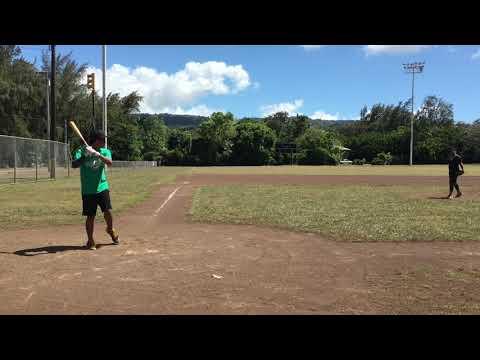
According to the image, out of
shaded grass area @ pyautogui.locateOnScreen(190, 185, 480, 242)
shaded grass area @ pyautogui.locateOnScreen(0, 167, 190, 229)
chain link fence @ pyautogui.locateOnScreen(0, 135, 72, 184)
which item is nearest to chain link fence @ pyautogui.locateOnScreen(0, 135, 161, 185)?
chain link fence @ pyautogui.locateOnScreen(0, 135, 72, 184)

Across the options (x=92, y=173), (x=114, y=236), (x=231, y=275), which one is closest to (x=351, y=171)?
(x=114, y=236)

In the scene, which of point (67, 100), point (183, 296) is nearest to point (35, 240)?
point (183, 296)

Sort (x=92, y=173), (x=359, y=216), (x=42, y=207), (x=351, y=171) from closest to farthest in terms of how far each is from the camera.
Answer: (x=92, y=173) → (x=359, y=216) → (x=42, y=207) → (x=351, y=171)

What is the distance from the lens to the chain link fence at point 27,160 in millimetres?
22969

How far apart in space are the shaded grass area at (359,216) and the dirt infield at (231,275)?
815 mm

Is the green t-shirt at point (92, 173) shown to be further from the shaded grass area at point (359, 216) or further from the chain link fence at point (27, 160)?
the chain link fence at point (27, 160)

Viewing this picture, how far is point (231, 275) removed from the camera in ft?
19.2

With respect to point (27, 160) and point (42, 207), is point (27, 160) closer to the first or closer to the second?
point (27, 160)

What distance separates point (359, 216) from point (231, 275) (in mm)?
6603

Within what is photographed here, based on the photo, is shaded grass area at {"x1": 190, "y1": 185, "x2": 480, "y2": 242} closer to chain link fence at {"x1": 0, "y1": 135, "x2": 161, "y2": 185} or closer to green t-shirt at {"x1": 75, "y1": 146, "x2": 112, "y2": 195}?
green t-shirt at {"x1": 75, "y1": 146, "x2": 112, "y2": 195}

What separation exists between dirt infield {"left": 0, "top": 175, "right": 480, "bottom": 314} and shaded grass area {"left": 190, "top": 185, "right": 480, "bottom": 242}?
0.82 metres

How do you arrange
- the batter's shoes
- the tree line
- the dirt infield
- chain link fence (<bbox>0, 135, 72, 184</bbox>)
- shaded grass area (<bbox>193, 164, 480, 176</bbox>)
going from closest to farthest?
the dirt infield, the batter's shoes, chain link fence (<bbox>0, 135, 72, 184</bbox>), shaded grass area (<bbox>193, 164, 480, 176</bbox>), the tree line

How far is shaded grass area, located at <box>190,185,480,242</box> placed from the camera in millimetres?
9047
